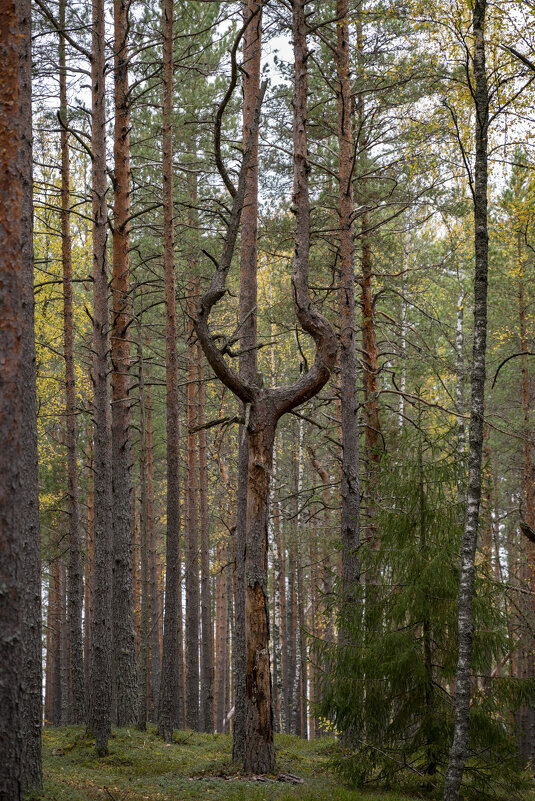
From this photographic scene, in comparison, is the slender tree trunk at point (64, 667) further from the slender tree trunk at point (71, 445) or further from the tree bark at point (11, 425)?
Result: the tree bark at point (11, 425)

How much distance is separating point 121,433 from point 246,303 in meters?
4.09

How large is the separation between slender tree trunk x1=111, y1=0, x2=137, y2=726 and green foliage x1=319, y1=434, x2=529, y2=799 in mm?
5758

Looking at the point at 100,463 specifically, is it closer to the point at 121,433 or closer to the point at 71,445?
the point at 121,433

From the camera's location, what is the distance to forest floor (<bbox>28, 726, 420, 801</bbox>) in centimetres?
710

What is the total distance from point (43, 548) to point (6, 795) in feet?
58.8

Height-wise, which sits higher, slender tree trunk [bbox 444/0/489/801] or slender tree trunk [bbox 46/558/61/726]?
slender tree trunk [bbox 444/0/489/801]

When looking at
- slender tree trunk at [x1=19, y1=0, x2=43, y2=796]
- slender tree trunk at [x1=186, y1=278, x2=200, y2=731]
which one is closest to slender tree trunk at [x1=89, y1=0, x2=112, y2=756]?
slender tree trunk at [x1=19, y1=0, x2=43, y2=796]

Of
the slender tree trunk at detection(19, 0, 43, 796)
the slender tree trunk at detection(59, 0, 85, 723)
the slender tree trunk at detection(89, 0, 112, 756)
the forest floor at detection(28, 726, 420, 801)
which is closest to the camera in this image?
the slender tree trunk at detection(19, 0, 43, 796)

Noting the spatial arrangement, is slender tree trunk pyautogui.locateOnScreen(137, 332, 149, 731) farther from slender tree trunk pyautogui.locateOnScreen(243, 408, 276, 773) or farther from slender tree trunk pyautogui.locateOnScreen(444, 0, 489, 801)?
slender tree trunk pyautogui.locateOnScreen(444, 0, 489, 801)

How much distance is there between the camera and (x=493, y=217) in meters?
18.5

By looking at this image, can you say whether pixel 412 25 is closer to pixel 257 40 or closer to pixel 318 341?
pixel 257 40

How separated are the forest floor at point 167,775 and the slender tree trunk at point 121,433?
116 centimetres

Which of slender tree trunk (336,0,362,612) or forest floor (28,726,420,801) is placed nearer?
forest floor (28,726,420,801)

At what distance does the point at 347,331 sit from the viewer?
1141 cm
